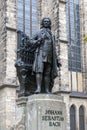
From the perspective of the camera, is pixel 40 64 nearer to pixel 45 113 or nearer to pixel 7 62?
pixel 45 113

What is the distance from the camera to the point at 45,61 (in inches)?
358

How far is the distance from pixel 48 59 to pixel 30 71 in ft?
2.04

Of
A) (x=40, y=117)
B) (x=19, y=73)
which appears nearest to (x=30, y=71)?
(x=19, y=73)

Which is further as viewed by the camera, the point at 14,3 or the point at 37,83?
the point at 14,3

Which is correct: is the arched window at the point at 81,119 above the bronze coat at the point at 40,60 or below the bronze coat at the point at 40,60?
below

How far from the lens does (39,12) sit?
86.2 feet

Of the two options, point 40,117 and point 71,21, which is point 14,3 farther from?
point 40,117

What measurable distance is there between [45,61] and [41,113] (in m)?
1.36

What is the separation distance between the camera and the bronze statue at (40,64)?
9109 millimetres

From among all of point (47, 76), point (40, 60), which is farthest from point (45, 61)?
point (47, 76)

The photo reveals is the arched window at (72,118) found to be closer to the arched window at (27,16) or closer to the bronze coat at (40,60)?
the arched window at (27,16)

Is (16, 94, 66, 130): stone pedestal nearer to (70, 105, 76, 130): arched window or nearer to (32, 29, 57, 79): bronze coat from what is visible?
(32, 29, 57, 79): bronze coat

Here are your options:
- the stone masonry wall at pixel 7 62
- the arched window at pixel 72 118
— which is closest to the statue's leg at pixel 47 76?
the stone masonry wall at pixel 7 62

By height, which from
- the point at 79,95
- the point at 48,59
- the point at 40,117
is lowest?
the point at 79,95
